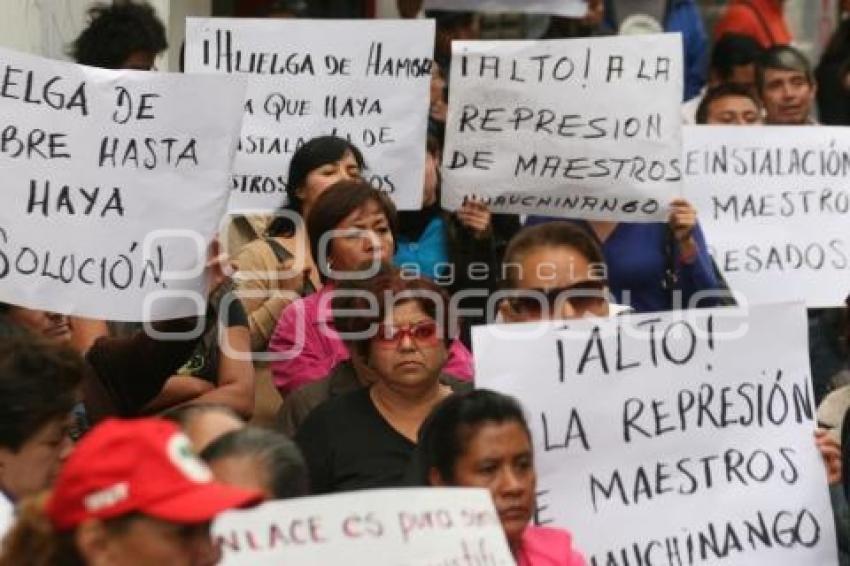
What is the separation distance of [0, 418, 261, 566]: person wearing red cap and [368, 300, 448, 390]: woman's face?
242 centimetres

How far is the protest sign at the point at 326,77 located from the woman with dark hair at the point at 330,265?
1180 millimetres

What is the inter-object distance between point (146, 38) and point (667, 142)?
76.0 inches

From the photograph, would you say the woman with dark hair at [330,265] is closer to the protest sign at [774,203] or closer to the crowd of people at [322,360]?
the crowd of people at [322,360]

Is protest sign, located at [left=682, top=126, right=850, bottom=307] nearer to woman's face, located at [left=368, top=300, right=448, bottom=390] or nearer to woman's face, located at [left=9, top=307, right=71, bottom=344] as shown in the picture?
woman's face, located at [left=368, top=300, right=448, bottom=390]

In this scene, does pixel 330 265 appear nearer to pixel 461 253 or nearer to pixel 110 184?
pixel 110 184

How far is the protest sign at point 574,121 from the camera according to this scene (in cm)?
857

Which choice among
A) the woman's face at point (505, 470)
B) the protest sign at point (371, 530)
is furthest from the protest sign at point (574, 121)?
the protest sign at point (371, 530)

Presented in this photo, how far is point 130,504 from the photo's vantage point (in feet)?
13.1

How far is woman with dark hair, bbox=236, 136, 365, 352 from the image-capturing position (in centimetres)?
774

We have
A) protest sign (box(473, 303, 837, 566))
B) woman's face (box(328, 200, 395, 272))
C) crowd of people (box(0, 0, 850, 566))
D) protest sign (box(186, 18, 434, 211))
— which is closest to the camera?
crowd of people (box(0, 0, 850, 566))

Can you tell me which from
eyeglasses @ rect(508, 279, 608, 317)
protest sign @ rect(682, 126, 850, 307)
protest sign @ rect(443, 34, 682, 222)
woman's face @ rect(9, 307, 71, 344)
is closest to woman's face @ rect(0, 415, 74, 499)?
woman's face @ rect(9, 307, 71, 344)

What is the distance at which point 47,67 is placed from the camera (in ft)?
22.2

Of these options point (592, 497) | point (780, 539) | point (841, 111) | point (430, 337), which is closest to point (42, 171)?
point (430, 337)

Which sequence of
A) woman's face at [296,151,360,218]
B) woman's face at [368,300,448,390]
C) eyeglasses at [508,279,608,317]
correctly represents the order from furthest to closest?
woman's face at [296,151,360,218] → eyeglasses at [508,279,608,317] → woman's face at [368,300,448,390]
